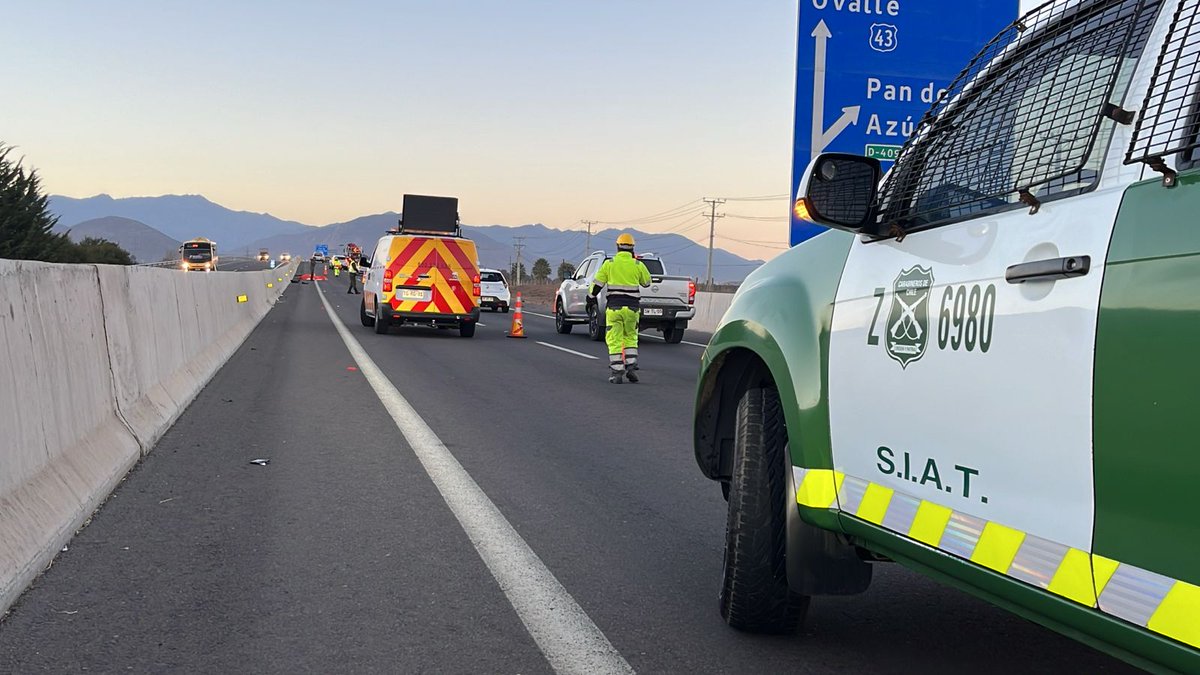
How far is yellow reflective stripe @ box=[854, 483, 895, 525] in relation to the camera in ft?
10.2

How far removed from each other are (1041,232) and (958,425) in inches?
20.6

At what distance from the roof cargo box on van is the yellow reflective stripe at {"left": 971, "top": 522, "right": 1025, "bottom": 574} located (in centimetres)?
2572

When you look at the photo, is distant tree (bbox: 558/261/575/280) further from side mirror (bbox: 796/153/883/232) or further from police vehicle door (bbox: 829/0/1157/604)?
police vehicle door (bbox: 829/0/1157/604)

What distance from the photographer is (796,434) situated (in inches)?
141

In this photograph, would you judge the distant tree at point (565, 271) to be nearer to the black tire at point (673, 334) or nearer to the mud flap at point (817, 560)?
the black tire at point (673, 334)

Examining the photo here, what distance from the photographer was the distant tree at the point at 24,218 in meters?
63.2

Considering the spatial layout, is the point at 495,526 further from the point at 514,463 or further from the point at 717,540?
the point at 514,463

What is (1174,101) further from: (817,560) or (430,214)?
(430,214)

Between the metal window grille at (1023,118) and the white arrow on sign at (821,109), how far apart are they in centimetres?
973

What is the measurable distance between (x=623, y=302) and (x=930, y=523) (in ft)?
37.3

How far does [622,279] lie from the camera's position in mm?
14188

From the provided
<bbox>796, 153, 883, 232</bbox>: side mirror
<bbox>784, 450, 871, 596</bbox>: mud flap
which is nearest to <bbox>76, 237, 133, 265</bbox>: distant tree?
<bbox>784, 450, 871, 596</bbox>: mud flap

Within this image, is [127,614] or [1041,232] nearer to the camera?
[1041,232]

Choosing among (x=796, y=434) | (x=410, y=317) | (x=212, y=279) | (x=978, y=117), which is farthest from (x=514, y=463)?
(x=410, y=317)
